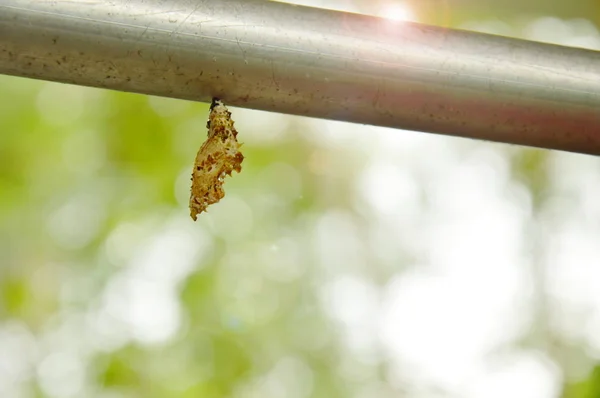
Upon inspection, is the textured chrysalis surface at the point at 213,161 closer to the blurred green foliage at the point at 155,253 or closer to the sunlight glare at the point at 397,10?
the blurred green foliage at the point at 155,253

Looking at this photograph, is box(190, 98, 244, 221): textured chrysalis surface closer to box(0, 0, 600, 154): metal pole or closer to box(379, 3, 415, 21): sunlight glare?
box(0, 0, 600, 154): metal pole

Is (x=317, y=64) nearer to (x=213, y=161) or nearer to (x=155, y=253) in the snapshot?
(x=213, y=161)

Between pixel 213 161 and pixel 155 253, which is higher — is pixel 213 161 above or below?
below

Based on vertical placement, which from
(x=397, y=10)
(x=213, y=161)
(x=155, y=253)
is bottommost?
(x=213, y=161)

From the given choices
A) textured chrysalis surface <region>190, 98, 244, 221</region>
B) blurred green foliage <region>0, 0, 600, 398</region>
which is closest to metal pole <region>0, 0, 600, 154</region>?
textured chrysalis surface <region>190, 98, 244, 221</region>

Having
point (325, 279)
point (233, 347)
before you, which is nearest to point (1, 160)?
point (233, 347)

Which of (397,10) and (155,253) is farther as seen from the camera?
(155,253)

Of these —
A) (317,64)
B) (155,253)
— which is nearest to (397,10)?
(155,253)

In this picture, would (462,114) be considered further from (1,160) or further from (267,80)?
(1,160)
